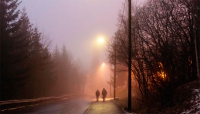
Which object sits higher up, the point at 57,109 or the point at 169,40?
the point at 169,40

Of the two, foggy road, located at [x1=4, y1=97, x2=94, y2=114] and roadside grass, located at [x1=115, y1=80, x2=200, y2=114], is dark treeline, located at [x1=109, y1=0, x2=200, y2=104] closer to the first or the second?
roadside grass, located at [x1=115, y1=80, x2=200, y2=114]

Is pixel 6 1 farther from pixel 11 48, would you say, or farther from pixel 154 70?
pixel 154 70

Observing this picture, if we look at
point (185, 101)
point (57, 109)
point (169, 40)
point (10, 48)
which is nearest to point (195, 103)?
point (185, 101)

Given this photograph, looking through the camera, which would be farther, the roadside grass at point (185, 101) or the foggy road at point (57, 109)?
the foggy road at point (57, 109)

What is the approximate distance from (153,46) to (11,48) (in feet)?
62.1

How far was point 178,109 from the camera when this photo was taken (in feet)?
46.5

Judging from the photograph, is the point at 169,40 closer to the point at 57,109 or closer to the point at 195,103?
the point at 195,103

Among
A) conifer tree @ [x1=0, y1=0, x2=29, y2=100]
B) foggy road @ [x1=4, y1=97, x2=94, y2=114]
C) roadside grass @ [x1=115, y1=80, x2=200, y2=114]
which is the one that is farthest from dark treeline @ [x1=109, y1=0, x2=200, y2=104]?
conifer tree @ [x1=0, y1=0, x2=29, y2=100]

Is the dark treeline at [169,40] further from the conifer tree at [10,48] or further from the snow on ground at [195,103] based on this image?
the conifer tree at [10,48]

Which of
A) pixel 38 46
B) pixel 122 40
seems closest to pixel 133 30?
pixel 122 40

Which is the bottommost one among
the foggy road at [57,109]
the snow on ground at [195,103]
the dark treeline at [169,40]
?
the foggy road at [57,109]

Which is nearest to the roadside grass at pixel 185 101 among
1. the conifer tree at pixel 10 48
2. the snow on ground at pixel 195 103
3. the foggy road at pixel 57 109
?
the snow on ground at pixel 195 103

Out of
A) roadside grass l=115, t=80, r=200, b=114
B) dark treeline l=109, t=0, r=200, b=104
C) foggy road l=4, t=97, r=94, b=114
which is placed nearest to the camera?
roadside grass l=115, t=80, r=200, b=114

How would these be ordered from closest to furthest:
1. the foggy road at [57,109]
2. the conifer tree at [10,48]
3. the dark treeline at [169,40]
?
the dark treeline at [169,40] < the foggy road at [57,109] < the conifer tree at [10,48]
